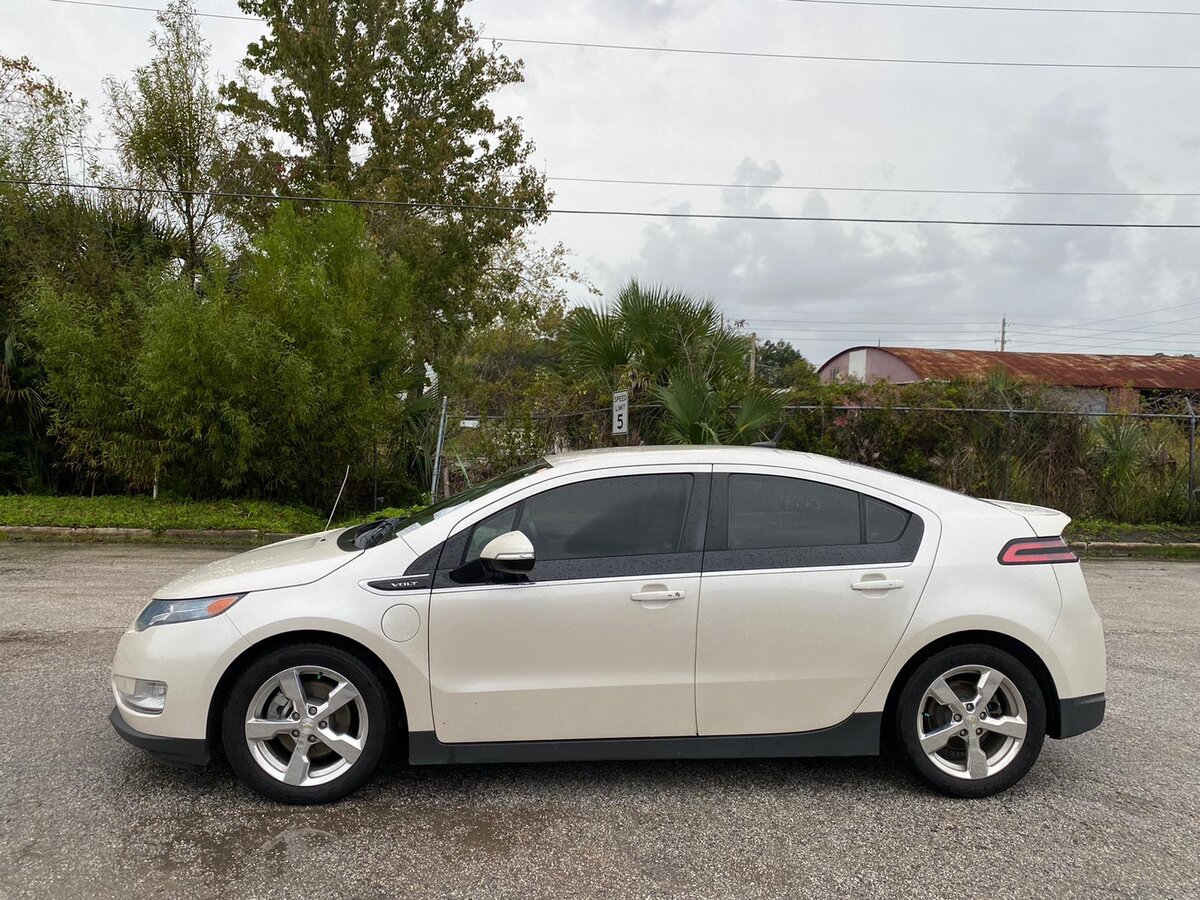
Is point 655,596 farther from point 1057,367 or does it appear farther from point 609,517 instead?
point 1057,367

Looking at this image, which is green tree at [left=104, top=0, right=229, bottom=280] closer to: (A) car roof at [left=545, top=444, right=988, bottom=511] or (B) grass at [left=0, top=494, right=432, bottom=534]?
(B) grass at [left=0, top=494, right=432, bottom=534]

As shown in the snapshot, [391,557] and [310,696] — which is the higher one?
[391,557]

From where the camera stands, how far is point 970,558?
156 inches

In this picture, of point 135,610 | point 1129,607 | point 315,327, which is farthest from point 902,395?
point 135,610

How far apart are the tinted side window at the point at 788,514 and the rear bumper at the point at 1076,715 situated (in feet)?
3.79

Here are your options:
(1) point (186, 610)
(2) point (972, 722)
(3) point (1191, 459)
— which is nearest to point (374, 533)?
(1) point (186, 610)

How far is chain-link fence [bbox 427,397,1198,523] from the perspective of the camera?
12320mm

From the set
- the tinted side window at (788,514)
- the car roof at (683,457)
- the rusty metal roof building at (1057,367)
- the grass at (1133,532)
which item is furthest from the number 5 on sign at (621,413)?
the rusty metal roof building at (1057,367)

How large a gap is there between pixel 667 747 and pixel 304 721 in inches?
60.8

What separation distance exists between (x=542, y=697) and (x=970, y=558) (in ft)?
6.54

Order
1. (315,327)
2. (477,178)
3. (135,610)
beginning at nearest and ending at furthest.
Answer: (135,610), (315,327), (477,178)

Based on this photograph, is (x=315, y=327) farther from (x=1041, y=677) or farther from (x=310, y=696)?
(x=1041, y=677)

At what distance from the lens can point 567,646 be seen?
3.77 meters

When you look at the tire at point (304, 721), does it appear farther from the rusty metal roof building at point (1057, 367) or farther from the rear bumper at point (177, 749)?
the rusty metal roof building at point (1057, 367)
